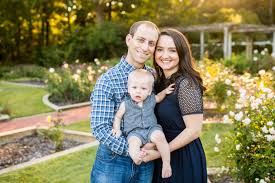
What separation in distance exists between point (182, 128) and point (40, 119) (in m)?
8.00

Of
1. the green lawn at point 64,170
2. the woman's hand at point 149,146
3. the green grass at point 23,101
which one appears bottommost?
the green grass at point 23,101

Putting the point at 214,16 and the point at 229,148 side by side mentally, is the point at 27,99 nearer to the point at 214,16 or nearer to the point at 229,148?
the point at 229,148

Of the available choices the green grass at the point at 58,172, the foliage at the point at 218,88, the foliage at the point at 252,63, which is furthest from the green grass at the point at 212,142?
the foliage at the point at 252,63

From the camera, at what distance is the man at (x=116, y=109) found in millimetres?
2742

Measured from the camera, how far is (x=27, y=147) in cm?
731

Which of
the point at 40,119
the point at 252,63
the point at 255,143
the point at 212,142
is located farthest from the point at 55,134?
the point at 252,63

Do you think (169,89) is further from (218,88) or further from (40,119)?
(40,119)

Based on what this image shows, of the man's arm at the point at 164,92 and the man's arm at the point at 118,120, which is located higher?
the man's arm at the point at 164,92

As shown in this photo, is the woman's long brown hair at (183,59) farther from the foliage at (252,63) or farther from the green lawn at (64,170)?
the foliage at (252,63)

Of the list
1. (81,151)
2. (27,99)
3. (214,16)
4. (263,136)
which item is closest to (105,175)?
(263,136)

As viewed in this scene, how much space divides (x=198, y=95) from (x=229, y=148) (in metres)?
1.97

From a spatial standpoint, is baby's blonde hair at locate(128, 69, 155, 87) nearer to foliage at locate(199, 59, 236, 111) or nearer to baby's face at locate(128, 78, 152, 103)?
baby's face at locate(128, 78, 152, 103)

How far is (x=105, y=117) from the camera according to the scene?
2.75 meters

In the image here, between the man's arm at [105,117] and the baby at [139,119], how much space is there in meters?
0.04
